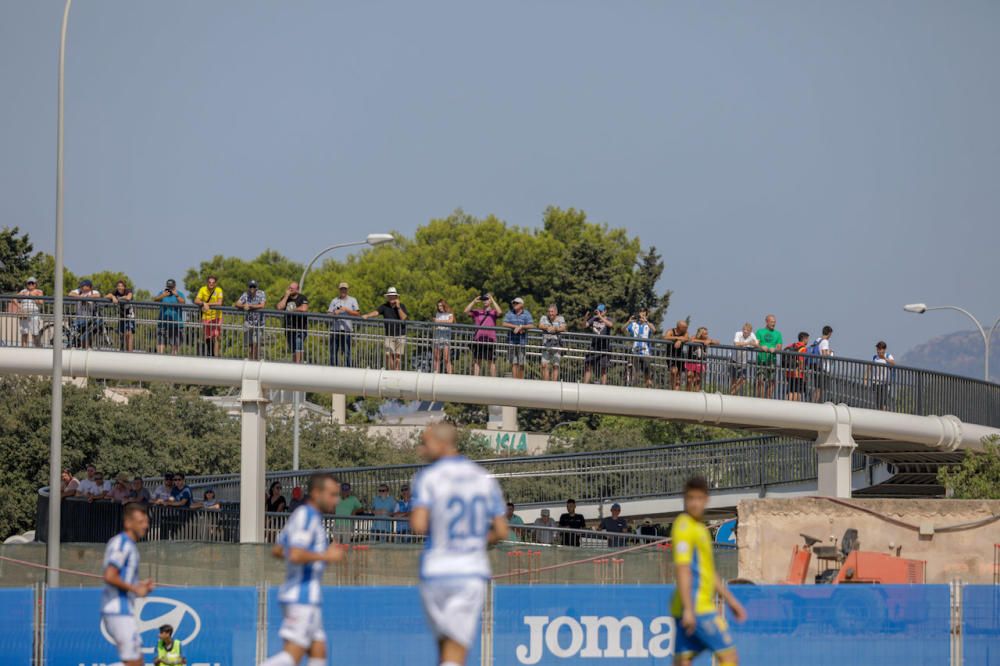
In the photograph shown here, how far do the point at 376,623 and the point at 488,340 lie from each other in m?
13.6

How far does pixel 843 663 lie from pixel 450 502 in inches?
355

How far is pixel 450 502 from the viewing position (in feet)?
29.6

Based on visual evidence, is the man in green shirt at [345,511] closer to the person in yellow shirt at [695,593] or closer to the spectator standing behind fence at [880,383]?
the spectator standing behind fence at [880,383]

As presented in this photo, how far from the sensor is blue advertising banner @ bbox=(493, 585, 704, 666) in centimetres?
1708

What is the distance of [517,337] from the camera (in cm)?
2992

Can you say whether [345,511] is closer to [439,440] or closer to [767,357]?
[767,357]

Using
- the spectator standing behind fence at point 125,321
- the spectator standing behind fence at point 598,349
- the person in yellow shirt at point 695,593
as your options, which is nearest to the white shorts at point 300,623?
the person in yellow shirt at point 695,593

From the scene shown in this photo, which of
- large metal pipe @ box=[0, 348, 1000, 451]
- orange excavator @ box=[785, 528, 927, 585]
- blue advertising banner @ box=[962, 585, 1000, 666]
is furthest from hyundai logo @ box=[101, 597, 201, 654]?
large metal pipe @ box=[0, 348, 1000, 451]

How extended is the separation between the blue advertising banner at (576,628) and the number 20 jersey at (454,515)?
8129mm

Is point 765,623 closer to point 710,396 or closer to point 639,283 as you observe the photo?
point 710,396

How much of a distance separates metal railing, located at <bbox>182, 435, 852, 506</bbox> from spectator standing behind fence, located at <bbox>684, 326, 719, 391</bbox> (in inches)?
283

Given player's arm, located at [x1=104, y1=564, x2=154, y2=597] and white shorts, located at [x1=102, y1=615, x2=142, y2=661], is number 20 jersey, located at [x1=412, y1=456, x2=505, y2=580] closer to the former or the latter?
player's arm, located at [x1=104, y1=564, x2=154, y2=597]

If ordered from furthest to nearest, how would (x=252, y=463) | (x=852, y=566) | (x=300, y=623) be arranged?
(x=252, y=463)
(x=852, y=566)
(x=300, y=623)

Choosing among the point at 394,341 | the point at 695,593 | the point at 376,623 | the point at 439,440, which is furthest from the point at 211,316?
the point at 439,440
